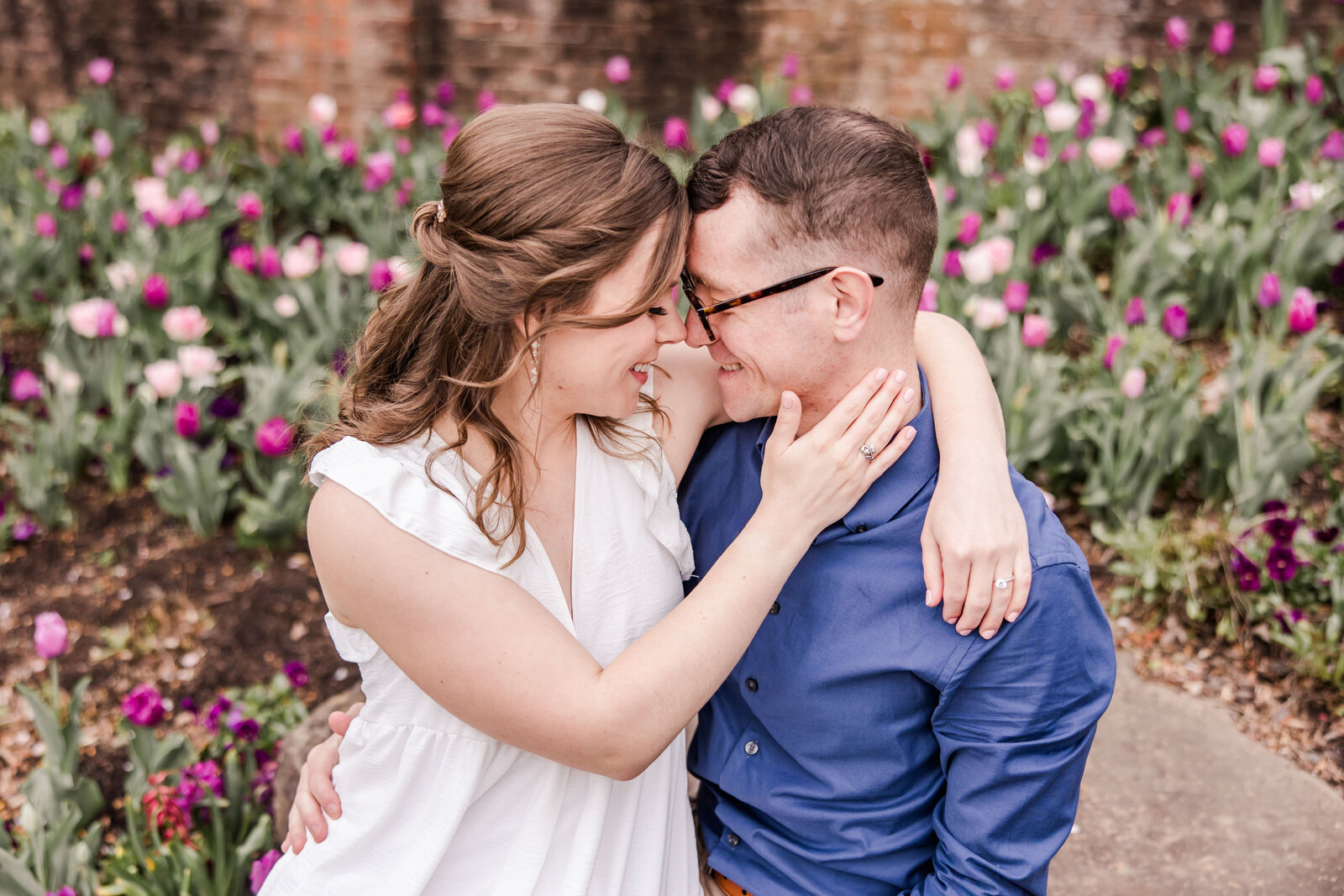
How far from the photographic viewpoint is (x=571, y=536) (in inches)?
66.0

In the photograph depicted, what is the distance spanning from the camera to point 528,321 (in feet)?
4.93

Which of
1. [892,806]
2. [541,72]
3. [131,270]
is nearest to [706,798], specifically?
[892,806]

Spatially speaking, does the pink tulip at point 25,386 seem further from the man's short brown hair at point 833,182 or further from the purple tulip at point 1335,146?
the purple tulip at point 1335,146

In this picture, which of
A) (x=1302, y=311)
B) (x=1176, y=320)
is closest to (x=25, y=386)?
(x=1176, y=320)

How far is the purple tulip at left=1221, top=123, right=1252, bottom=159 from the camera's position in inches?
159

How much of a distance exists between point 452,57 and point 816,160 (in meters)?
4.76

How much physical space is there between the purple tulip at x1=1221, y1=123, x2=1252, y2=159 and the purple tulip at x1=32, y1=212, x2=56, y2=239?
4.75 metres

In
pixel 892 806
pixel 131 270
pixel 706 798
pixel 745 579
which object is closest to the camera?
pixel 745 579

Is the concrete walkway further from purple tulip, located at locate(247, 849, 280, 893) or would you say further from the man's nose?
purple tulip, located at locate(247, 849, 280, 893)

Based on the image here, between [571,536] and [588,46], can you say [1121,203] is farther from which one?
[588,46]

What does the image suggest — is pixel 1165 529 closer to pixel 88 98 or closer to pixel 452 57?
pixel 452 57

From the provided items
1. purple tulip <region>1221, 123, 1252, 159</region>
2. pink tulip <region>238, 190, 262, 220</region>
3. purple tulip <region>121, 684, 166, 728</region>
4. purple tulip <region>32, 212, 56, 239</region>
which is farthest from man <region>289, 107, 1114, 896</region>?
purple tulip <region>32, 212, 56, 239</region>

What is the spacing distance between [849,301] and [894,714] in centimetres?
63

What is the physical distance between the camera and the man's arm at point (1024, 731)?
1520 mm
